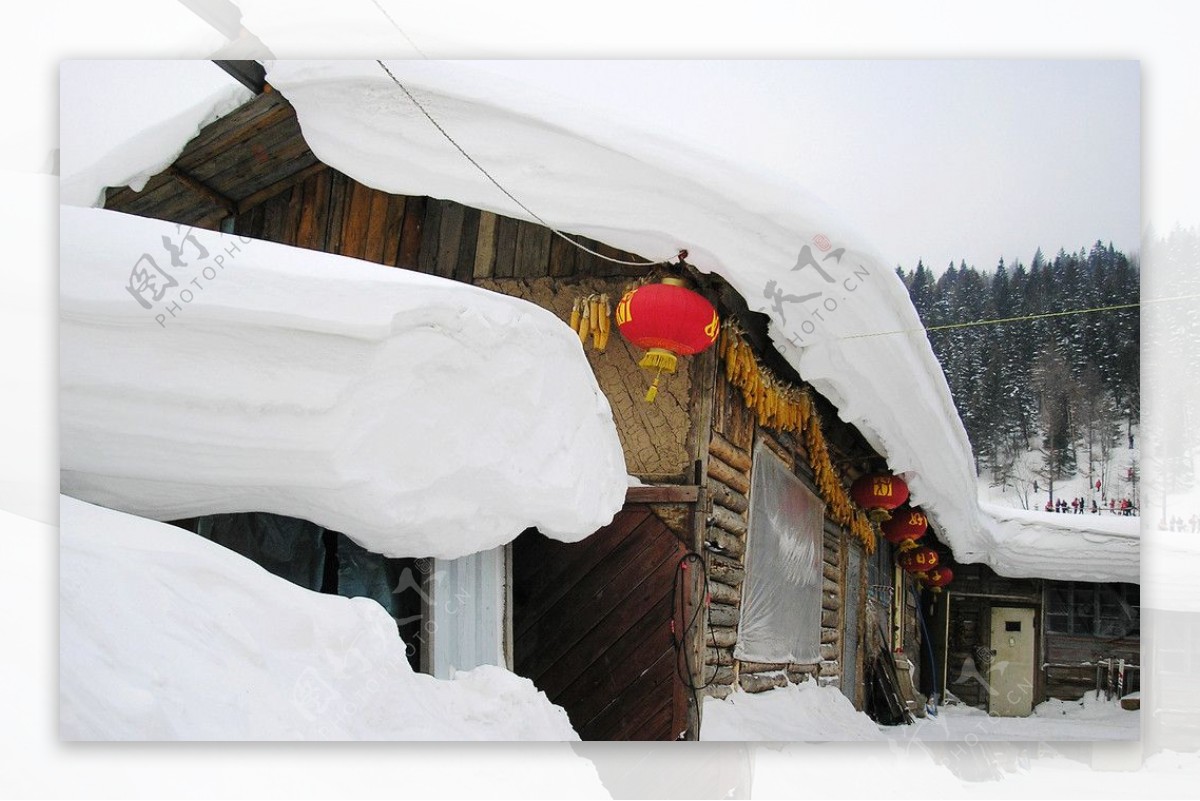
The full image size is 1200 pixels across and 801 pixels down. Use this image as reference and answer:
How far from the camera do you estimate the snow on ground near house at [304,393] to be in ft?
8.56

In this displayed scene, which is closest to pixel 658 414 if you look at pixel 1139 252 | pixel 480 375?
Answer: pixel 480 375

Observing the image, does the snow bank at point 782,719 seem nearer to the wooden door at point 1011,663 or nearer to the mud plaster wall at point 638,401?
the wooden door at point 1011,663

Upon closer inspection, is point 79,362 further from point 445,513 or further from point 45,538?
point 445,513

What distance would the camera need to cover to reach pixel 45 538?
9.74ft

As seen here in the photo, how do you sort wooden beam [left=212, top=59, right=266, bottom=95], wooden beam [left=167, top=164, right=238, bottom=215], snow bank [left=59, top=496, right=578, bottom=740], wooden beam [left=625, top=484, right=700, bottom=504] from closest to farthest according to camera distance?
snow bank [left=59, top=496, right=578, bottom=740]
wooden beam [left=212, top=59, right=266, bottom=95]
wooden beam [left=625, top=484, right=700, bottom=504]
wooden beam [left=167, top=164, right=238, bottom=215]

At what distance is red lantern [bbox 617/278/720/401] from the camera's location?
10.6 ft

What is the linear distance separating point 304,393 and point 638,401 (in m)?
1.24

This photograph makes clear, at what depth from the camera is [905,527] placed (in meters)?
4.91

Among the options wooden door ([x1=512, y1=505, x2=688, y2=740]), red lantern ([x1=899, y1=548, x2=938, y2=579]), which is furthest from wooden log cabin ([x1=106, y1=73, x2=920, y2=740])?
red lantern ([x1=899, y1=548, x2=938, y2=579])

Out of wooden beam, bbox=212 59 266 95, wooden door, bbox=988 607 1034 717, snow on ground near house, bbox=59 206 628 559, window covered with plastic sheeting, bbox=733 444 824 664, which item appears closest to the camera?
snow on ground near house, bbox=59 206 628 559
